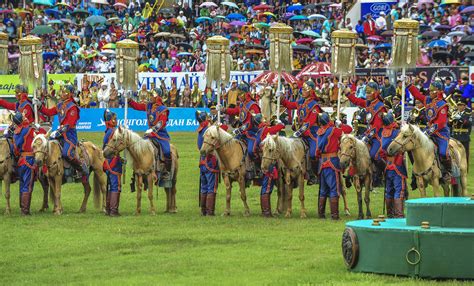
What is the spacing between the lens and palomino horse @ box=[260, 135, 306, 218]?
2347cm

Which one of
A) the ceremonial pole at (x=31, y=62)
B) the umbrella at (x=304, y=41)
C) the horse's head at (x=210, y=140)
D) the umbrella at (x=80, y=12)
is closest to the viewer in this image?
the horse's head at (x=210, y=140)

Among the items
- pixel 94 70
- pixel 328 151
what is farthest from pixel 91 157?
pixel 94 70

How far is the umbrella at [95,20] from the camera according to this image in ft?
180

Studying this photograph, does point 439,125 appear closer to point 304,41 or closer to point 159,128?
point 159,128

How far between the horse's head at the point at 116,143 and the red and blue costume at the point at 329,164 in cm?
388

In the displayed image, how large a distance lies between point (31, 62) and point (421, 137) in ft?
28.7

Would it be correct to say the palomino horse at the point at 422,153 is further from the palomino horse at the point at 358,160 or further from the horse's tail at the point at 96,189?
the horse's tail at the point at 96,189

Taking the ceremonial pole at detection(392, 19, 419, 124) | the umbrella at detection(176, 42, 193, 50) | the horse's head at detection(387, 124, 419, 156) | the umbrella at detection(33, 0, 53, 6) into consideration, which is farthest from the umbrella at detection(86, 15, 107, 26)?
the horse's head at detection(387, 124, 419, 156)

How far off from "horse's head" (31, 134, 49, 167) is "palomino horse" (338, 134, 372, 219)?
5.82m

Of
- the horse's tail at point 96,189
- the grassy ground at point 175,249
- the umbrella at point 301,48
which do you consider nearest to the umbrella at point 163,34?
the umbrella at point 301,48

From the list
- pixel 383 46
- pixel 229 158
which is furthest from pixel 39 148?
pixel 383 46

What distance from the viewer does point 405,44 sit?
80.1 ft

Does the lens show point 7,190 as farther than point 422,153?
Yes

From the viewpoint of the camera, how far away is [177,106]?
46906mm
